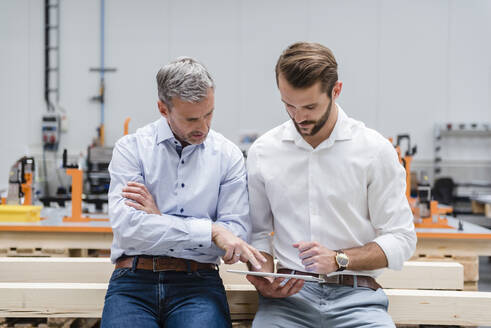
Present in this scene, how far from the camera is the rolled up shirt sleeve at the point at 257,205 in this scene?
181 centimetres

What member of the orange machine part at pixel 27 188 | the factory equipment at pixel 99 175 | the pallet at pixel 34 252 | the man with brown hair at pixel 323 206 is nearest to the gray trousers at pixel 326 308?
the man with brown hair at pixel 323 206

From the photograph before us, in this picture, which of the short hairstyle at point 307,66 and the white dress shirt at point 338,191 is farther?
the white dress shirt at point 338,191

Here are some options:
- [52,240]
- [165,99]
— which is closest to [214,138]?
[165,99]

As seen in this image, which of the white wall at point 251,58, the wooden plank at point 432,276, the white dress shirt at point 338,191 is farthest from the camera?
the white wall at point 251,58

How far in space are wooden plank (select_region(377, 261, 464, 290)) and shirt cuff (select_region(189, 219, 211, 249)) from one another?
986mm

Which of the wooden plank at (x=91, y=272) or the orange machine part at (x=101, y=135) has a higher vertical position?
the orange machine part at (x=101, y=135)

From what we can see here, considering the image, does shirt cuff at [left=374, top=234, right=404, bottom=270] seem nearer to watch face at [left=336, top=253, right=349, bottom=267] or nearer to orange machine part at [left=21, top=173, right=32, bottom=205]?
watch face at [left=336, top=253, right=349, bottom=267]

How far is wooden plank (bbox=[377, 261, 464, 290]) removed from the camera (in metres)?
2.04

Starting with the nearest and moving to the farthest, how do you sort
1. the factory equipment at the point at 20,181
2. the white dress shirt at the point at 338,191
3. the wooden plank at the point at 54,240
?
1. the white dress shirt at the point at 338,191
2. the wooden plank at the point at 54,240
3. the factory equipment at the point at 20,181

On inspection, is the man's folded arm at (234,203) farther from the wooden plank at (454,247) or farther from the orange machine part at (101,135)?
the orange machine part at (101,135)

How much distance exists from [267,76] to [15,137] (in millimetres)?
3647

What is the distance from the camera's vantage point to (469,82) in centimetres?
652

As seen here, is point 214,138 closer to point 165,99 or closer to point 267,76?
point 165,99

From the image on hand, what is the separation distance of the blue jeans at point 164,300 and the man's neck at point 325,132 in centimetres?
63
